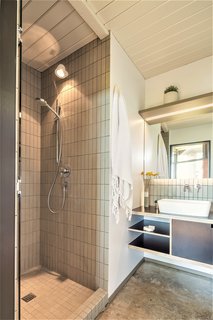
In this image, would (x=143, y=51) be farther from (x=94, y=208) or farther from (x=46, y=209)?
(x=46, y=209)

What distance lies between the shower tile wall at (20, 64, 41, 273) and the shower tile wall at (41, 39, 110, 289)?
15 cm

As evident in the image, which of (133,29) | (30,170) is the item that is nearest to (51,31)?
(133,29)

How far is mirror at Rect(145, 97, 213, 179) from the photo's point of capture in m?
1.96

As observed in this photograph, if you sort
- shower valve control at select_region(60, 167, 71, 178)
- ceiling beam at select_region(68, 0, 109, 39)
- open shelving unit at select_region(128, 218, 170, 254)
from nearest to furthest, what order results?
1. ceiling beam at select_region(68, 0, 109, 39)
2. open shelving unit at select_region(128, 218, 170, 254)
3. shower valve control at select_region(60, 167, 71, 178)

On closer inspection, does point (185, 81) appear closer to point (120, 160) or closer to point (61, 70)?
point (120, 160)

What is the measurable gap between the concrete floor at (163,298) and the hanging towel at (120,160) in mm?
759

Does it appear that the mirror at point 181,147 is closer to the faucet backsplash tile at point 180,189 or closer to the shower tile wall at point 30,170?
the faucet backsplash tile at point 180,189

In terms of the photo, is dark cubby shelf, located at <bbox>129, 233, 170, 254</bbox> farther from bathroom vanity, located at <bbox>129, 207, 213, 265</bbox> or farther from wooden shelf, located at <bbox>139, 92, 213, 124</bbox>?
wooden shelf, located at <bbox>139, 92, 213, 124</bbox>

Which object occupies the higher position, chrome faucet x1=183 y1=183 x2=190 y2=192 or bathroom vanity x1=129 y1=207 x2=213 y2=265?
chrome faucet x1=183 y1=183 x2=190 y2=192

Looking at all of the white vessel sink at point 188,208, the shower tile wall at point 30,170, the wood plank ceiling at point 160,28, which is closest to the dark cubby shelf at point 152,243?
the white vessel sink at point 188,208

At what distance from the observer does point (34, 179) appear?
2.15m

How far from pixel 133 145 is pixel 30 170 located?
53.4 inches

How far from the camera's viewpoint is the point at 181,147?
210cm

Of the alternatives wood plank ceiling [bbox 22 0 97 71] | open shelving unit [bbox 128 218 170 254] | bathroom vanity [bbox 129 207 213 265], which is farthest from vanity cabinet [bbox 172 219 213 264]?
wood plank ceiling [bbox 22 0 97 71]
